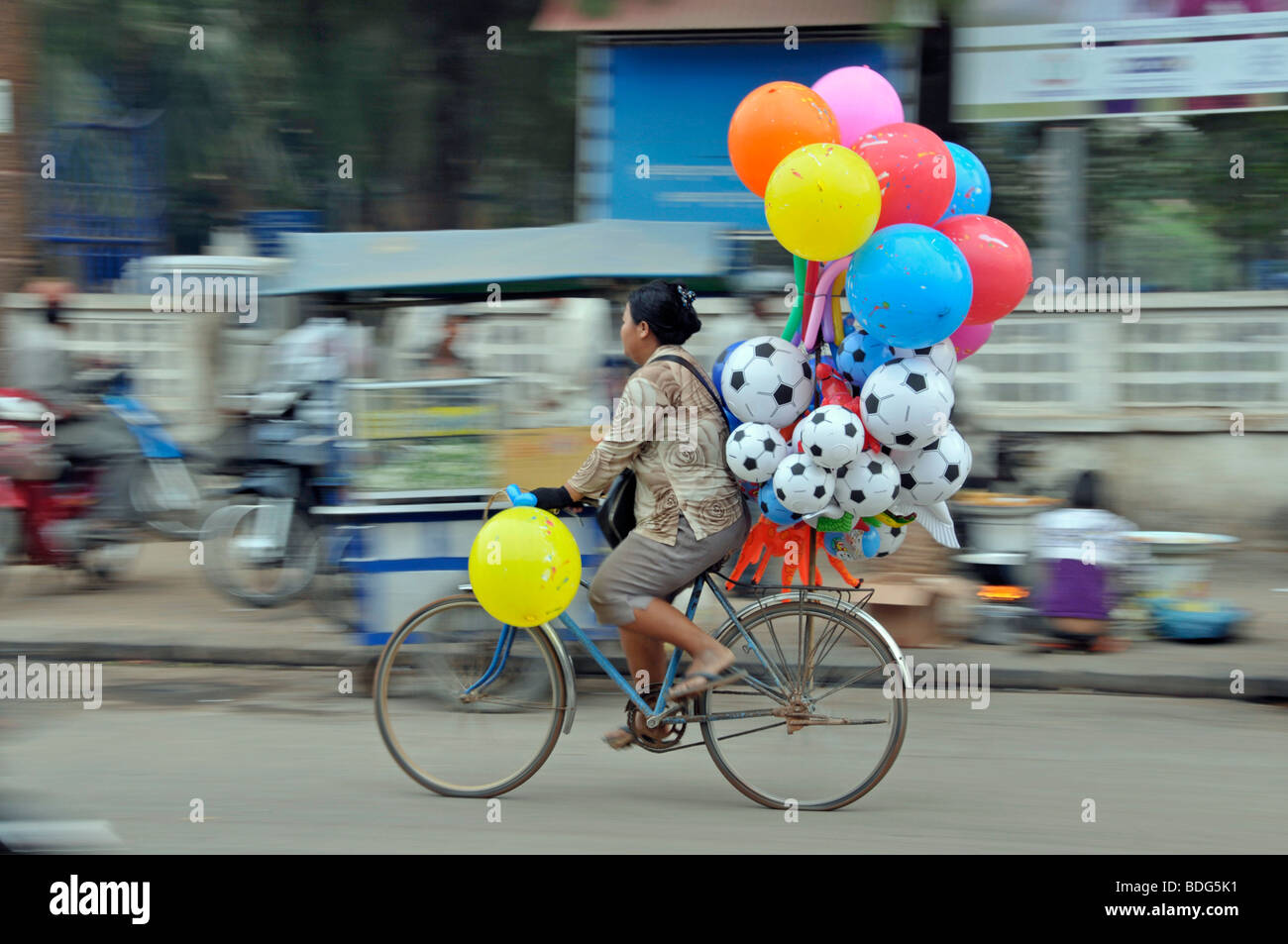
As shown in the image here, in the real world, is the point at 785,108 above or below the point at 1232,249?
below

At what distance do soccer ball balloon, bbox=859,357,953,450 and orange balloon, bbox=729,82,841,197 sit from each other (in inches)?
29.3

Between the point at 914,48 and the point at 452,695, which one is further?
the point at 914,48

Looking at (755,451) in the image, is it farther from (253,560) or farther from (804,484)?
(253,560)

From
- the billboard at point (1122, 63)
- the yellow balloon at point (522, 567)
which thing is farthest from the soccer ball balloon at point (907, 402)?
the billboard at point (1122, 63)

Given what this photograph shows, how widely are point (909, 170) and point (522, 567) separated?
5.60 ft

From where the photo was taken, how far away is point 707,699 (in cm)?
458

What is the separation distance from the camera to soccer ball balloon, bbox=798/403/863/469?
13.8 feet

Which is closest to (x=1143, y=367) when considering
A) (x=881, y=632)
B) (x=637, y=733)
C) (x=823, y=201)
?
(x=881, y=632)

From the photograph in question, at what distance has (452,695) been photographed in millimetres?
4789

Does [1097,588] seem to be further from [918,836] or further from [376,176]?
[376,176]

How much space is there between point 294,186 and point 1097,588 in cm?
720

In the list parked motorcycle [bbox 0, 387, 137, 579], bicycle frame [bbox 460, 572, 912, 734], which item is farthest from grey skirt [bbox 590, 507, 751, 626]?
parked motorcycle [bbox 0, 387, 137, 579]

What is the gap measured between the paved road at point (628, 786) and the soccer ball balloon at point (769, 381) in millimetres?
1337

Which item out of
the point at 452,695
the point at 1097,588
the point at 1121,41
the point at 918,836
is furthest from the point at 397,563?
the point at 1121,41
